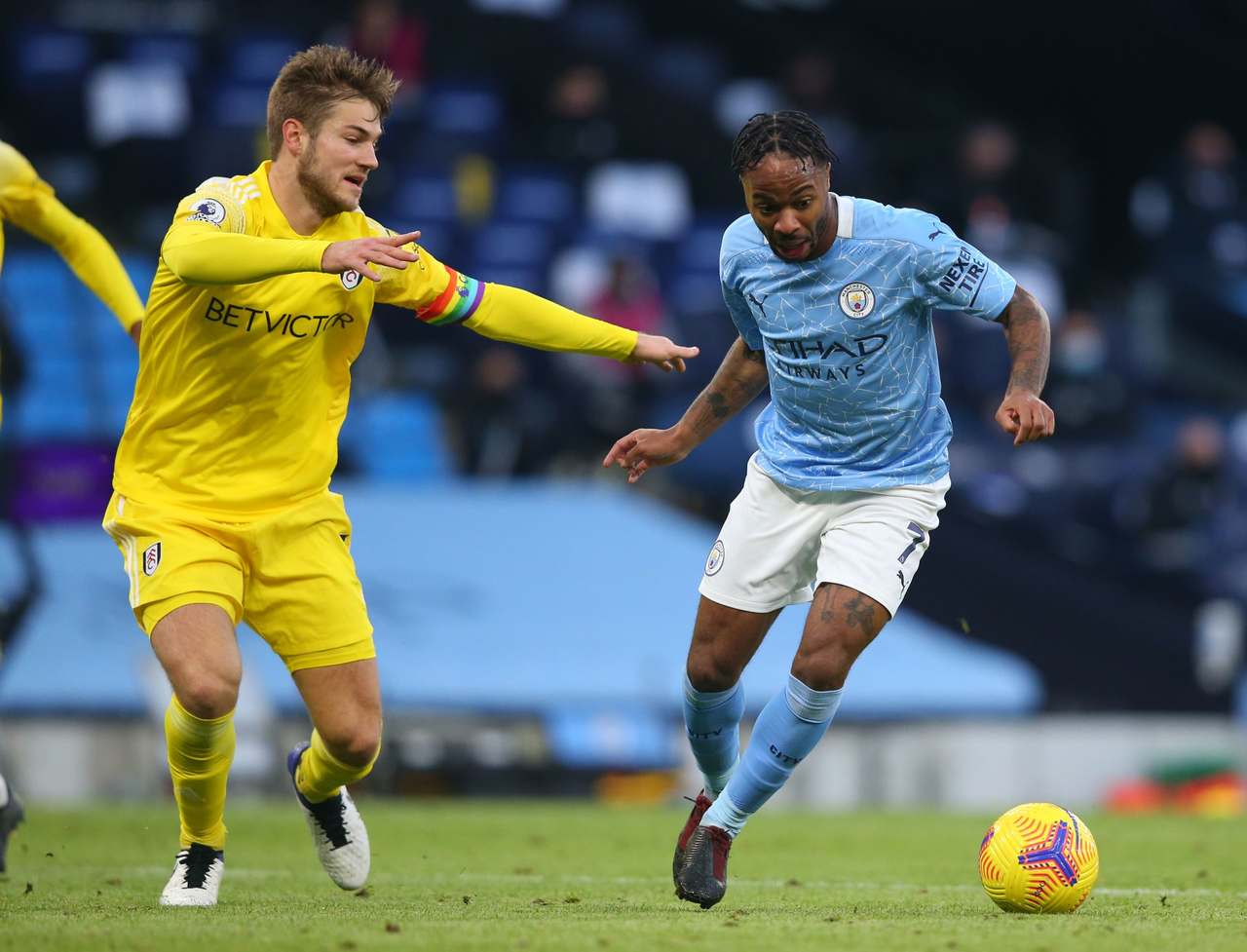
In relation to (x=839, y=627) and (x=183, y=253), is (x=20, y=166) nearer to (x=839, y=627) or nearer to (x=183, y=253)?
(x=183, y=253)

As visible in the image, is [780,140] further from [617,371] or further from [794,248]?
[617,371]

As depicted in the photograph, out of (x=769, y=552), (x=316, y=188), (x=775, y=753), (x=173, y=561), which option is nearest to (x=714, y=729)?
(x=775, y=753)

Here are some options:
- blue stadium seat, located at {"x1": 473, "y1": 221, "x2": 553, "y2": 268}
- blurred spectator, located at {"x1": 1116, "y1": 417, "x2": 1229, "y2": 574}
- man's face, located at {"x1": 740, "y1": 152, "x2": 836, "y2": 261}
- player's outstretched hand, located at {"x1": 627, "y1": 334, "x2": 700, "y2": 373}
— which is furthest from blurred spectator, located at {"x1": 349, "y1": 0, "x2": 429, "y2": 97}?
man's face, located at {"x1": 740, "y1": 152, "x2": 836, "y2": 261}

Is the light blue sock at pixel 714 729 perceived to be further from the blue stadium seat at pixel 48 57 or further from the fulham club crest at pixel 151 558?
the blue stadium seat at pixel 48 57

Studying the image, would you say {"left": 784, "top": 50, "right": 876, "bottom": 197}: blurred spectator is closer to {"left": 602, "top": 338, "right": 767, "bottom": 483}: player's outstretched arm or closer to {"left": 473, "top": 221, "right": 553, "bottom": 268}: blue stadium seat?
{"left": 473, "top": 221, "right": 553, "bottom": 268}: blue stadium seat

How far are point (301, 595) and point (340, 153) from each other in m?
1.44

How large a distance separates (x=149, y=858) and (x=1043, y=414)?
15.2 feet

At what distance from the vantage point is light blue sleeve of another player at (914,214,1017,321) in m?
6.84

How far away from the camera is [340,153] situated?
21.9ft

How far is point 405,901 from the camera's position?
7.08 m

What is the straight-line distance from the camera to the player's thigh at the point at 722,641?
714cm

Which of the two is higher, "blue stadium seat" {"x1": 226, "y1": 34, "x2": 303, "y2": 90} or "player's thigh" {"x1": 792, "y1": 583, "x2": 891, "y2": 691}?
→ "player's thigh" {"x1": 792, "y1": 583, "x2": 891, "y2": 691}

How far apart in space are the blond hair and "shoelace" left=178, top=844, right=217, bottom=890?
2297mm

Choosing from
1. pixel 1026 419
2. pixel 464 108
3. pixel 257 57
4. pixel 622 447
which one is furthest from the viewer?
pixel 464 108
